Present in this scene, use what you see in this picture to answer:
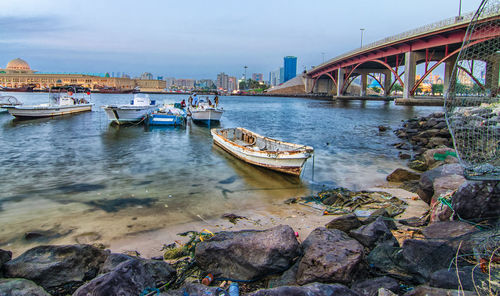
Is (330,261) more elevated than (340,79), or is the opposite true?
(340,79)

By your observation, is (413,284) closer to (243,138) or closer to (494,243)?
(494,243)

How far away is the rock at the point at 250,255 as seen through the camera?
5023 millimetres

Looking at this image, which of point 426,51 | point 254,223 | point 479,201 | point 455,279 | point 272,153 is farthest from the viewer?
point 426,51

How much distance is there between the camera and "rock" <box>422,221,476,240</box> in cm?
555

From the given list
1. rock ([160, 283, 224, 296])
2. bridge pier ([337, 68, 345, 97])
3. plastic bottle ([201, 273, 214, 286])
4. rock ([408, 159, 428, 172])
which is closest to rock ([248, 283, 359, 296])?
rock ([160, 283, 224, 296])

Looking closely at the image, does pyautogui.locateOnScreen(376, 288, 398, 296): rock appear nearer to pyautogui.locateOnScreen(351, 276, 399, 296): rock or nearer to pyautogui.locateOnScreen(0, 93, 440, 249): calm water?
pyautogui.locateOnScreen(351, 276, 399, 296): rock

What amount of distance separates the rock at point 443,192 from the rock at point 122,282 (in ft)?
18.6

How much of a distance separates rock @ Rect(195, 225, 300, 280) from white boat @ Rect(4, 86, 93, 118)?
3330cm

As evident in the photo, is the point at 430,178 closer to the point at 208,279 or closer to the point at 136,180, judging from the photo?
the point at 208,279

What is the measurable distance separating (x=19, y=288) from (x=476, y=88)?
8.48 m

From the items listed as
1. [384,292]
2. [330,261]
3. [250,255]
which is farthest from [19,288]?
[384,292]

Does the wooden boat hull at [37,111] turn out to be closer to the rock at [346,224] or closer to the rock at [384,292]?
the rock at [346,224]

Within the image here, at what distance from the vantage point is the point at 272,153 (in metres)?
12.7

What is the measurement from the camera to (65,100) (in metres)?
37.6
